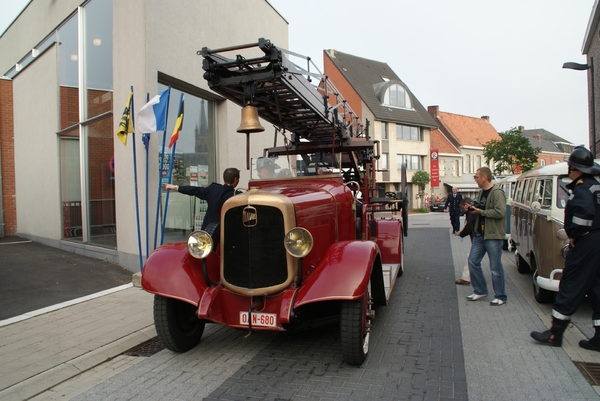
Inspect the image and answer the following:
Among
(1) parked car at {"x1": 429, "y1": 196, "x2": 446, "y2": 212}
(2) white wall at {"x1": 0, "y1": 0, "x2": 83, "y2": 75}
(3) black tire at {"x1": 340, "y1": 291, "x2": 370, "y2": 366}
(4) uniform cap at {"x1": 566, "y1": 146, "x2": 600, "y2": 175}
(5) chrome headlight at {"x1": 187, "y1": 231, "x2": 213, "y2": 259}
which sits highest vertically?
(2) white wall at {"x1": 0, "y1": 0, "x2": 83, "y2": 75}

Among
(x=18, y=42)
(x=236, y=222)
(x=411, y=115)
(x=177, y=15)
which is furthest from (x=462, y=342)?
(x=411, y=115)

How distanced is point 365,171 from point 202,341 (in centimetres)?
409

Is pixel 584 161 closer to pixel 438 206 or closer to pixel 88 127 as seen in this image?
pixel 88 127

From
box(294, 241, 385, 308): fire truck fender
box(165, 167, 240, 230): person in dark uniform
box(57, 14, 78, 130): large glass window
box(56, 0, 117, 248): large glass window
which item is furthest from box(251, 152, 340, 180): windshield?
box(57, 14, 78, 130): large glass window

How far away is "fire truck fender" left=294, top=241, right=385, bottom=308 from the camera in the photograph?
11.7 feet

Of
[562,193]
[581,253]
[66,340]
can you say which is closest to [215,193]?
[66,340]

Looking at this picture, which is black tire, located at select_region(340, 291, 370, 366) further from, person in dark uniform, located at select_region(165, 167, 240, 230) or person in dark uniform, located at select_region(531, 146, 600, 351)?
person in dark uniform, located at select_region(165, 167, 240, 230)

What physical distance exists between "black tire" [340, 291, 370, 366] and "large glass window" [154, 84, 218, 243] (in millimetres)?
5507

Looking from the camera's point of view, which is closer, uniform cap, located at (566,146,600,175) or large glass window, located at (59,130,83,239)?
uniform cap, located at (566,146,600,175)

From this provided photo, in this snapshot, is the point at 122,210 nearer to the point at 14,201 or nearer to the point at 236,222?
the point at 236,222

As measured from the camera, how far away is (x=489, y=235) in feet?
18.6

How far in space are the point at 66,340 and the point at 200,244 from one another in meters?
1.99

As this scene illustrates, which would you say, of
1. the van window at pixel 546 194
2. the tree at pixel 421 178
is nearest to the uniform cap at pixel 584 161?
the van window at pixel 546 194

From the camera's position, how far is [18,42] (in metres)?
13.3
